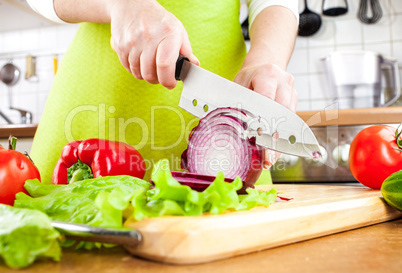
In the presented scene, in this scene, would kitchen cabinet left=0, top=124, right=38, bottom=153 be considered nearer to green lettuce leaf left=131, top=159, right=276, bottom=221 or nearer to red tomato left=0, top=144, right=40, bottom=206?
red tomato left=0, top=144, right=40, bottom=206

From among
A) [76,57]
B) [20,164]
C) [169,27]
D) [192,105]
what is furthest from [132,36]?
[76,57]

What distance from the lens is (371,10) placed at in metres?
3.16

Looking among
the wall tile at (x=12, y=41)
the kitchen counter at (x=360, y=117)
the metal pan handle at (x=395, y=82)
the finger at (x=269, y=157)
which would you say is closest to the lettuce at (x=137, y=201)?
the finger at (x=269, y=157)

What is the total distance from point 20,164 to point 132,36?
0.40 metres

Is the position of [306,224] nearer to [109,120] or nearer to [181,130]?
[181,130]

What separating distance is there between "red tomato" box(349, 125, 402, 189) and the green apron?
528mm

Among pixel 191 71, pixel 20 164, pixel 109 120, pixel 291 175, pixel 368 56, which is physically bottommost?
pixel 291 175

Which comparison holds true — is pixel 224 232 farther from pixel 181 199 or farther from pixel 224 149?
pixel 224 149

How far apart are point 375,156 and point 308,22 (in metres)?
2.17

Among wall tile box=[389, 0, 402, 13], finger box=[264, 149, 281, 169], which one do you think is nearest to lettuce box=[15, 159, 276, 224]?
finger box=[264, 149, 281, 169]

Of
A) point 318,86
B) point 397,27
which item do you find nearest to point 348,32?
point 397,27

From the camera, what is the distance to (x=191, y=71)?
1048mm

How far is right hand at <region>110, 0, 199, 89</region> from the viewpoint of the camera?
3.15 feet

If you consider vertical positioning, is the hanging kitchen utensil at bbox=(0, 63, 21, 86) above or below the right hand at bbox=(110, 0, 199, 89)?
above
